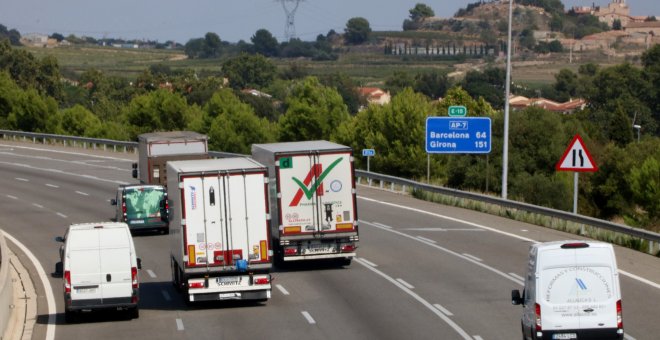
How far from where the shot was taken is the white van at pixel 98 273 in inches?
928

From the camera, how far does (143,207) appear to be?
38.9 metres

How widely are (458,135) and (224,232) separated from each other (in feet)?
80.8

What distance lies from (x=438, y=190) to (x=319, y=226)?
55.3 ft

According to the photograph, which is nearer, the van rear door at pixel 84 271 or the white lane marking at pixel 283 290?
the van rear door at pixel 84 271

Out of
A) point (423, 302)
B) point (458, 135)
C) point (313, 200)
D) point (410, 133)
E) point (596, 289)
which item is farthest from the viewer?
point (410, 133)

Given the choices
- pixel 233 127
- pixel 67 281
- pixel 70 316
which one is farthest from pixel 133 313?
pixel 233 127

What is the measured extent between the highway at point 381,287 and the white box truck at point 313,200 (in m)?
0.89

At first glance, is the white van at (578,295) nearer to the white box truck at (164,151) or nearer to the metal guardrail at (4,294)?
the metal guardrail at (4,294)

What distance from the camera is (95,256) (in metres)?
23.6

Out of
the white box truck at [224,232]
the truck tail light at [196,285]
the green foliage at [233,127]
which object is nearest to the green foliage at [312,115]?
the green foliage at [233,127]

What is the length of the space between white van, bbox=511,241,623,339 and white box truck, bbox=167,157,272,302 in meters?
8.41

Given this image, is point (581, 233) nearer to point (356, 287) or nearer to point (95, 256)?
point (356, 287)

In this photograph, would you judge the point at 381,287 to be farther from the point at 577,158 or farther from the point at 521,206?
the point at 521,206

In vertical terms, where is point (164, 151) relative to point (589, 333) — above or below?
below
